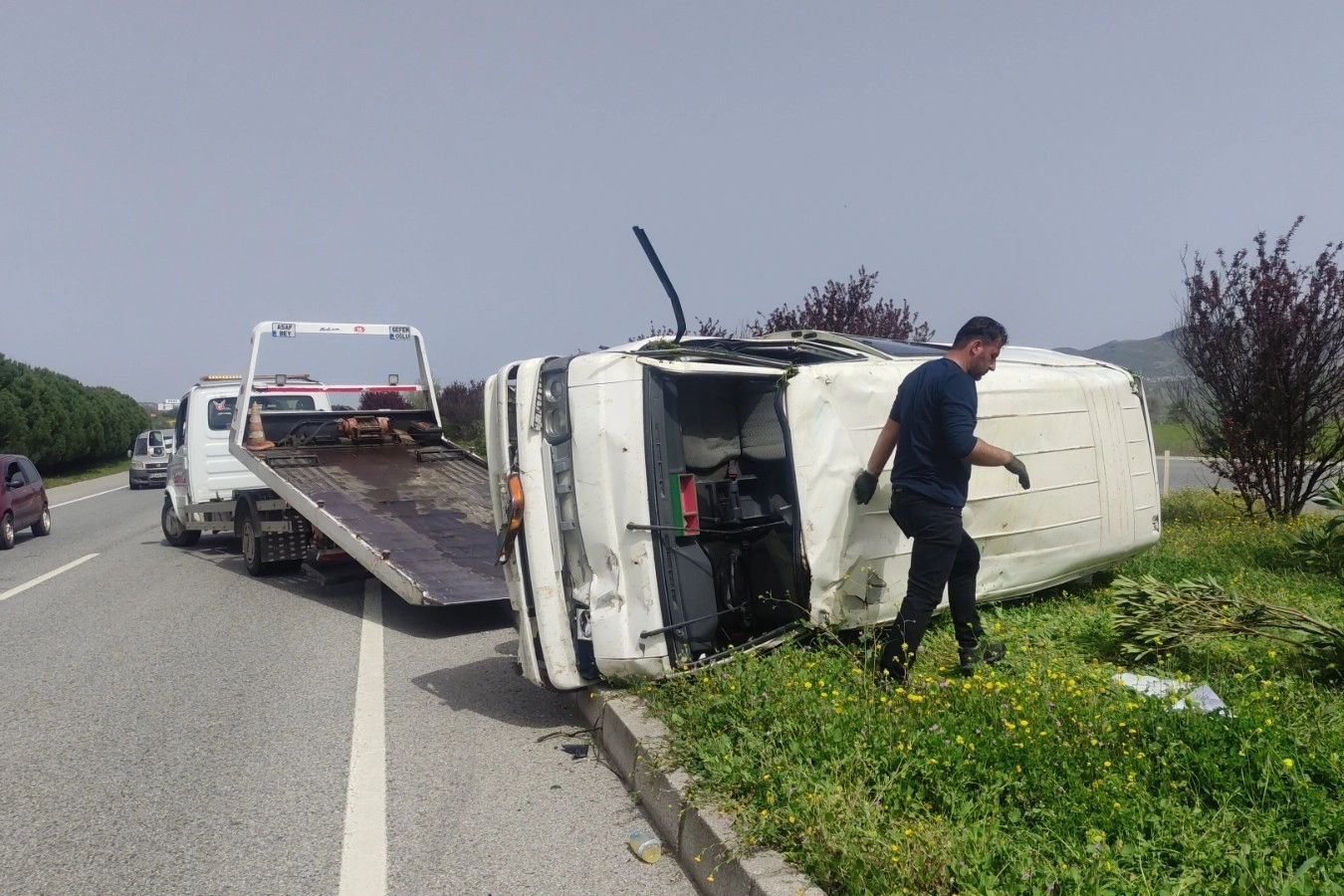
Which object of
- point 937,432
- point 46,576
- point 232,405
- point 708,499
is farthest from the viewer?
point 232,405

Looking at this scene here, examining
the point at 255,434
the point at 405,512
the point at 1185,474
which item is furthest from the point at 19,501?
the point at 1185,474

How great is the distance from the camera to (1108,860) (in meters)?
3.06

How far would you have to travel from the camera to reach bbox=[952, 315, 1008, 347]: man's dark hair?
5.06 meters

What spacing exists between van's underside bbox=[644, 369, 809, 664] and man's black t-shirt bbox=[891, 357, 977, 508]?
604mm

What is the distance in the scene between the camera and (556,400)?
5367 millimetres

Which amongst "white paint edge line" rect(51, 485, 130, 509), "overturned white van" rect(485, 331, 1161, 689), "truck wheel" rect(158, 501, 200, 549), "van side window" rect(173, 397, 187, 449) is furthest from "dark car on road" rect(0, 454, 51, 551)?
"overturned white van" rect(485, 331, 1161, 689)

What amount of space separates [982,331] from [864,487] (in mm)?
967

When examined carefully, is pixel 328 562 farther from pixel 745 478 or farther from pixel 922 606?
pixel 922 606

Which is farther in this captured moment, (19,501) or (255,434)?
(19,501)

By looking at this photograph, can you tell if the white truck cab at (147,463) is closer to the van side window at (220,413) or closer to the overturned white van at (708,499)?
the van side window at (220,413)

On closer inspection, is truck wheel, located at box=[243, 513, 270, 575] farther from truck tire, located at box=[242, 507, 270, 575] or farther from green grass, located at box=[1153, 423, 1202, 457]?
green grass, located at box=[1153, 423, 1202, 457]

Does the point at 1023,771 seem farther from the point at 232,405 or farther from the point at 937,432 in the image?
the point at 232,405

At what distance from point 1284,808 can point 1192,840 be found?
419 millimetres

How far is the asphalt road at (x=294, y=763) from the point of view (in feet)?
13.0
